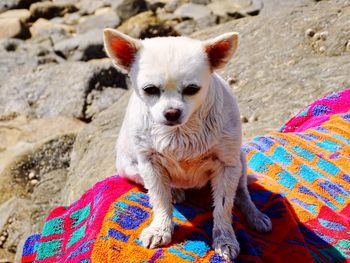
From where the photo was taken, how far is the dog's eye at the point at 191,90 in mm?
2994

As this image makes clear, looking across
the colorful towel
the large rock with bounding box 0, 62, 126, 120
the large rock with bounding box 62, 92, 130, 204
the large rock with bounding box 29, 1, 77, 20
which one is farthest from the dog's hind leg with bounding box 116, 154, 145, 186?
the large rock with bounding box 29, 1, 77, 20

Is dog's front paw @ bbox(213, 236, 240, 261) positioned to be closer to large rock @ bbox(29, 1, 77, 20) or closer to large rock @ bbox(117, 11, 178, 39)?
large rock @ bbox(117, 11, 178, 39)

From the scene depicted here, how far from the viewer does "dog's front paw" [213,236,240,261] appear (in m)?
3.29

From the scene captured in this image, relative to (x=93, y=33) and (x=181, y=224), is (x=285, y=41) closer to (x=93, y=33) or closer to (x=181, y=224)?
(x=181, y=224)

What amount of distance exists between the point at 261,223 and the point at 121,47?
1423mm

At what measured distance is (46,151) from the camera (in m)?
6.85

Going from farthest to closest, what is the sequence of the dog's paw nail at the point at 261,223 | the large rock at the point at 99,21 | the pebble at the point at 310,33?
the large rock at the point at 99,21, the pebble at the point at 310,33, the dog's paw nail at the point at 261,223

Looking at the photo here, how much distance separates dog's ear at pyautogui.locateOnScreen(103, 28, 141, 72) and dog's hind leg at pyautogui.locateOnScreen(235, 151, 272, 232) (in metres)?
0.98

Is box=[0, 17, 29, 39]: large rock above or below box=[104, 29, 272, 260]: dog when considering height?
below

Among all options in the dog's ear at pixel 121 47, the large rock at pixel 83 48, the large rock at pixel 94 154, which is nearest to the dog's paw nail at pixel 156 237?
the dog's ear at pixel 121 47

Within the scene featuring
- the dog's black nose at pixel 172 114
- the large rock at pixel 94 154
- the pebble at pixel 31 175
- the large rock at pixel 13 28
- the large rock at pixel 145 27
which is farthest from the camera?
the large rock at pixel 13 28

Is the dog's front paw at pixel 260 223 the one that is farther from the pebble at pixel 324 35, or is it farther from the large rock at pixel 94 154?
the pebble at pixel 324 35

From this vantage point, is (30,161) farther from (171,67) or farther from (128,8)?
(128,8)

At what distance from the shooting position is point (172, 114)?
9.59 ft
